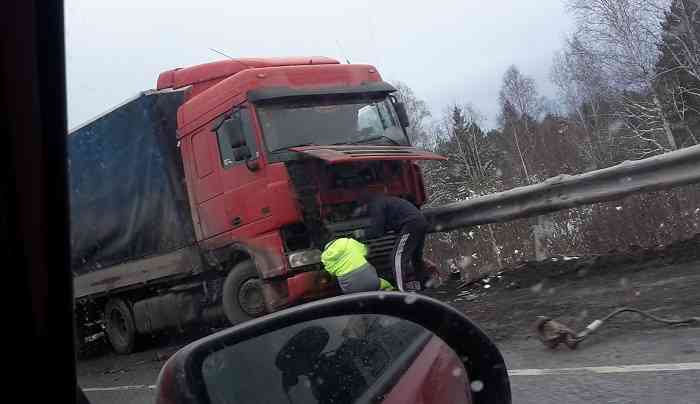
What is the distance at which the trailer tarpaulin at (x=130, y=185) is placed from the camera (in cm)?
853

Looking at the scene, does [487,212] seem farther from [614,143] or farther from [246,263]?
[614,143]

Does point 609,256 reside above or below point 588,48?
below

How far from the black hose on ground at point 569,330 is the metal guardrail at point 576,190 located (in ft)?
8.37

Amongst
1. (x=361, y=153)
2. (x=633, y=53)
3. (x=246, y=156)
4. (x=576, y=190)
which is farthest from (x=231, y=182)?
(x=633, y=53)

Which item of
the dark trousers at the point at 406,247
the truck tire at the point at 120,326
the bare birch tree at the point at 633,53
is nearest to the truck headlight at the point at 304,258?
the dark trousers at the point at 406,247

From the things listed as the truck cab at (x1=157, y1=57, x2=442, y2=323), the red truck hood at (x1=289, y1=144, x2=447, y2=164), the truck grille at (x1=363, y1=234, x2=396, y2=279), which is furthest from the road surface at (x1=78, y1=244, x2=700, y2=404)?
the red truck hood at (x1=289, y1=144, x2=447, y2=164)

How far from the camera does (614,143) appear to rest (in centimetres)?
3212

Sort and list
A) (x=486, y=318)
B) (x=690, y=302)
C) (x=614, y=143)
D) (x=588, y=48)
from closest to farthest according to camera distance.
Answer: (x=690, y=302)
(x=486, y=318)
(x=588, y=48)
(x=614, y=143)

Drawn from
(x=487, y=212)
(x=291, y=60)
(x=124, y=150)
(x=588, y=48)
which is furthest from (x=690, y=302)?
(x=588, y=48)

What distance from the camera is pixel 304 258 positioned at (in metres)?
7.59

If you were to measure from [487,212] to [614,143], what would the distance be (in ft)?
85.9

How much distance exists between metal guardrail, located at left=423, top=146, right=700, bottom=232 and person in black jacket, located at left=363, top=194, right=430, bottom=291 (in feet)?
3.68

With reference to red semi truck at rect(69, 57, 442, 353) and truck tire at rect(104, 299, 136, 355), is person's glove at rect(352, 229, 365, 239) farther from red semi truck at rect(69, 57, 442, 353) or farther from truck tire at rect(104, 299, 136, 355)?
truck tire at rect(104, 299, 136, 355)

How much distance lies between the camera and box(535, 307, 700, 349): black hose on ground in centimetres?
479
